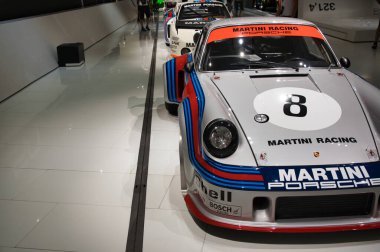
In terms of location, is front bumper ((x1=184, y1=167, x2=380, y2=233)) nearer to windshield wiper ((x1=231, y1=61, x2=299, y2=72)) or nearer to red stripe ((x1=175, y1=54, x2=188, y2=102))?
windshield wiper ((x1=231, y1=61, x2=299, y2=72))

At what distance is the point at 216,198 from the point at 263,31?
6.07ft

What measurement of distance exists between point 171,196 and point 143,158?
816 millimetres


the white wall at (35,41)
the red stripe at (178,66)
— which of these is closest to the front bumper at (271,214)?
the red stripe at (178,66)

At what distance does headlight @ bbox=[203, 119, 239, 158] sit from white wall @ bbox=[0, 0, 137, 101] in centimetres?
438

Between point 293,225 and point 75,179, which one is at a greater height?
point 293,225

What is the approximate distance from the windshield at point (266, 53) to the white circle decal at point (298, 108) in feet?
1.79

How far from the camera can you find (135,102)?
219 inches

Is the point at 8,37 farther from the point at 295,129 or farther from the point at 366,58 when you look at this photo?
the point at 366,58

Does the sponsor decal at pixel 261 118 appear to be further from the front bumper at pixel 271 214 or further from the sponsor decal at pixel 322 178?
the front bumper at pixel 271 214

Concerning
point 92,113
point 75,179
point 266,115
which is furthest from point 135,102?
point 266,115

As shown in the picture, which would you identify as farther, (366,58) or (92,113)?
(366,58)

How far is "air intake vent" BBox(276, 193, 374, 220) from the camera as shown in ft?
7.16

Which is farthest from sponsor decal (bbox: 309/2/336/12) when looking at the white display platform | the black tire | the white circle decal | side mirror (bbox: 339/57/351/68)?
the white circle decal

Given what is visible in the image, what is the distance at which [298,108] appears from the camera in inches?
104
